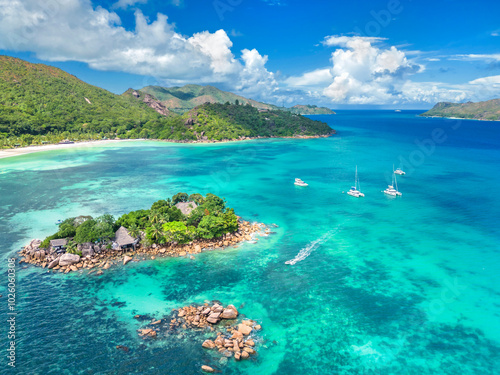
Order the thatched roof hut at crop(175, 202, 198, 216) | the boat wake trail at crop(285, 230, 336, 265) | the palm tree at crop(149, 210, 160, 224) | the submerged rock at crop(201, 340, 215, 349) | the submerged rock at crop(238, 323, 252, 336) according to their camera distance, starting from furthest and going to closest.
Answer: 1. the thatched roof hut at crop(175, 202, 198, 216)
2. the palm tree at crop(149, 210, 160, 224)
3. the boat wake trail at crop(285, 230, 336, 265)
4. the submerged rock at crop(238, 323, 252, 336)
5. the submerged rock at crop(201, 340, 215, 349)

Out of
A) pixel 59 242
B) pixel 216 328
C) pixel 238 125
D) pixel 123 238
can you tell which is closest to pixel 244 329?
pixel 216 328

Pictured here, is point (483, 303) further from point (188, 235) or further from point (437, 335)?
point (188, 235)

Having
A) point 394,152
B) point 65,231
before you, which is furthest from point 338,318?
point 394,152

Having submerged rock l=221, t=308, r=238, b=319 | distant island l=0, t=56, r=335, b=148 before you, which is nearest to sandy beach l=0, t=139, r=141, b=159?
distant island l=0, t=56, r=335, b=148

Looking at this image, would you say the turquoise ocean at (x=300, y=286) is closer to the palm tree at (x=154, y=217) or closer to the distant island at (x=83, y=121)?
the palm tree at (x=154, y=217)

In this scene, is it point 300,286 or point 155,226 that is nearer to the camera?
point 300,286

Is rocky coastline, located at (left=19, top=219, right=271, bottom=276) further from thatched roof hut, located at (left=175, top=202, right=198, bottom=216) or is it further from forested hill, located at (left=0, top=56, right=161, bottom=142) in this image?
forested hill, located at (left=0, top=56, right=161, bottom=142)

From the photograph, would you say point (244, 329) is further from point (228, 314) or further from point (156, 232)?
point (156, 232)
